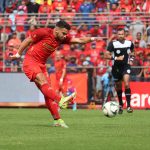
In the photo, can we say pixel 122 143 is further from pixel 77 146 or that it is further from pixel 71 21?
pixel 71 21

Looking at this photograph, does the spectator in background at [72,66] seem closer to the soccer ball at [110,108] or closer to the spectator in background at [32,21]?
the spectator in background at [32,21]

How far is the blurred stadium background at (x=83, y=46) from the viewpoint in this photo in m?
26.1

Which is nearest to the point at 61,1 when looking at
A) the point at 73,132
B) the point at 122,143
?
the point at 73,132

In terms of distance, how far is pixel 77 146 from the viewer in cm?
1002

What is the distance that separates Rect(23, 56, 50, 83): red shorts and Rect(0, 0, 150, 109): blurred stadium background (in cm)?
1109

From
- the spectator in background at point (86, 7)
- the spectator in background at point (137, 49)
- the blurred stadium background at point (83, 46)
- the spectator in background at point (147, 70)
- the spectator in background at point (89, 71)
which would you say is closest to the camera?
the spectator in background at point (147, 70)

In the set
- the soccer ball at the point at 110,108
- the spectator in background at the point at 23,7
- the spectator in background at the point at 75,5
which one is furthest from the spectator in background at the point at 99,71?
the soccer ball at the point at 110,108

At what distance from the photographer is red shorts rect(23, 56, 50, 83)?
46.4 ft

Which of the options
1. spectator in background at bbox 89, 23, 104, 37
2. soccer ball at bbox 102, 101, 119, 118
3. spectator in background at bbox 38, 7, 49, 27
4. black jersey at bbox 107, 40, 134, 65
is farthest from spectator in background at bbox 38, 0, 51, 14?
soccer ball at bbox 102, 101, 119, 118

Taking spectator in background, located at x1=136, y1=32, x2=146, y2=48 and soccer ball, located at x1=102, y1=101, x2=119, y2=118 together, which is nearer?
soccer ball, located at x1=102, y1=101, x2=119, y2=118

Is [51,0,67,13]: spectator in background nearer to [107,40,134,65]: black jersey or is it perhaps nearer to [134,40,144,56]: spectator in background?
[134,40,144,56]: spectator in background

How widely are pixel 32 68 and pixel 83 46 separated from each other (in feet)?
45.3

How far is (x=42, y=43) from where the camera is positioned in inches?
569

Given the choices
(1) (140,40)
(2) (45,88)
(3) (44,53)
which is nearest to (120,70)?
(1) (140,40)
